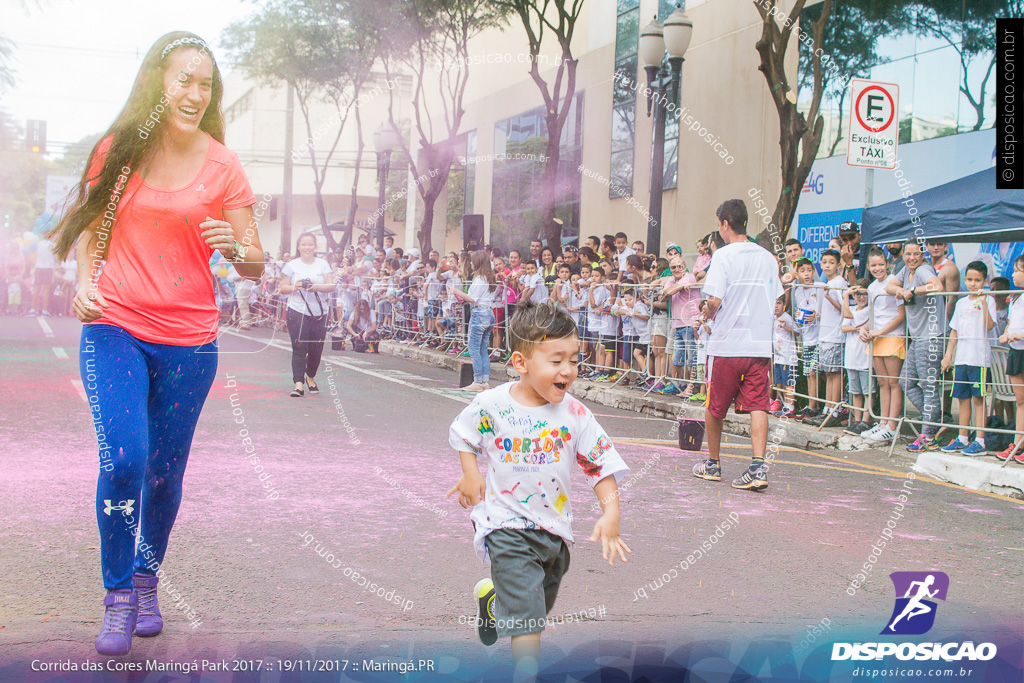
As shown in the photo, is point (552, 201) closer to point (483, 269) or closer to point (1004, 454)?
point (483, 269)

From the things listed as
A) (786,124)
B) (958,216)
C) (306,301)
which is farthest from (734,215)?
(786,124)

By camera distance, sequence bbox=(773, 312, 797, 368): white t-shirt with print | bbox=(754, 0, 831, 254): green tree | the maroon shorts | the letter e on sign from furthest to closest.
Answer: bbox=(754, 0, 831, 254): green tree → bbox=(773, 312, 797, 368): white t-shirt with print → the letter e on sign → the maroon shorts

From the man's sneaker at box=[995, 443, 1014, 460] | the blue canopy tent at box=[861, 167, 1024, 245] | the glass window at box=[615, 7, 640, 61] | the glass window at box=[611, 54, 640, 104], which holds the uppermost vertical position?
the glass window at box=[615, 7, 640, 61]

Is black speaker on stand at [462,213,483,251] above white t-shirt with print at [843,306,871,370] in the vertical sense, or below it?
above

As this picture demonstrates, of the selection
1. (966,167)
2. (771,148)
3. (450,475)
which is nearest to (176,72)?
(450,475)

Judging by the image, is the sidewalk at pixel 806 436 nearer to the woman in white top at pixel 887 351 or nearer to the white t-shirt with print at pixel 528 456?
the woman in white top at pixel 887 351

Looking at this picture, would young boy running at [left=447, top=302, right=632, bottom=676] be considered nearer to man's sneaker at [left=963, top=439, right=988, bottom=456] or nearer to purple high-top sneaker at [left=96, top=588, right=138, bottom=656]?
purple high-top sneaker at [left=96, top=588, right=138, bottom=656]

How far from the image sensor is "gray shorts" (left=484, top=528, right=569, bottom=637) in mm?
2768

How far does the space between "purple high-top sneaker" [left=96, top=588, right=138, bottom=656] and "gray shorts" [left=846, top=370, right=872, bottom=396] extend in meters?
7.34

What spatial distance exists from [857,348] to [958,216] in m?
1.51

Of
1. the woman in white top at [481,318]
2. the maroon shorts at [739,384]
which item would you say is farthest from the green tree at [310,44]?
the maroon shorts at [739,384]

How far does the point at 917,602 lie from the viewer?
154 inches

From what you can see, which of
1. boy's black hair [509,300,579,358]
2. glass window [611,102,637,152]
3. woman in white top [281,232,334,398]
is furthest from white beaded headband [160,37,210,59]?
glass window [611,102,637,152]

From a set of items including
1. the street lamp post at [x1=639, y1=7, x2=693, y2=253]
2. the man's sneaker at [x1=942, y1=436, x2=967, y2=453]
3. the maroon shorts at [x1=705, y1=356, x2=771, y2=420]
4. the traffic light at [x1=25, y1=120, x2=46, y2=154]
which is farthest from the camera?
the traffic light at [x1=25, y1=120, x2=46, y2=154]
